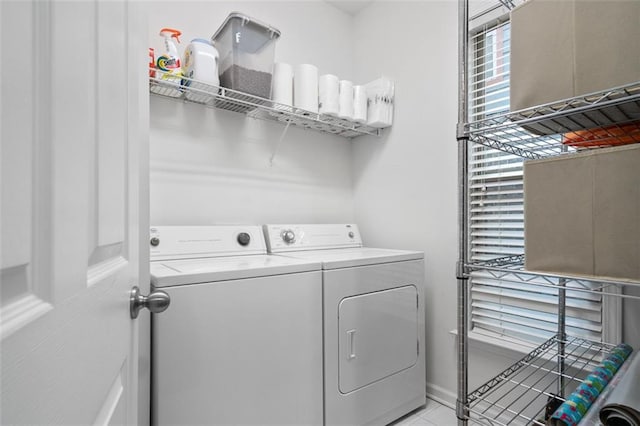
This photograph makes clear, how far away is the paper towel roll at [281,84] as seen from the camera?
1.94m

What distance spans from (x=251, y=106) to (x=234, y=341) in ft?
4.26

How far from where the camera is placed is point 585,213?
92 cm

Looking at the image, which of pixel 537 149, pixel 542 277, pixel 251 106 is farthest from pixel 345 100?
pixel 542 277

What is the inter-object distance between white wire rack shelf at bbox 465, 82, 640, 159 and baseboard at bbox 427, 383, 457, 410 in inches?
59.1

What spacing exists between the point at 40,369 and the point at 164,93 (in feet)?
5.86

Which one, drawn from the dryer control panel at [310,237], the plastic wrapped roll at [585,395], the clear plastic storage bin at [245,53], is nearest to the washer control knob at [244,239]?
the dryer control panel at [310,237]

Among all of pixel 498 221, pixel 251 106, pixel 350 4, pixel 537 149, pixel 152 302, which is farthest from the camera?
pixel 350 4

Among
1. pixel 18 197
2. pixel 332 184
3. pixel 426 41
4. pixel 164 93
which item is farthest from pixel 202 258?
pixel 426 41

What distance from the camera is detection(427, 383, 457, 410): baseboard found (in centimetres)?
202

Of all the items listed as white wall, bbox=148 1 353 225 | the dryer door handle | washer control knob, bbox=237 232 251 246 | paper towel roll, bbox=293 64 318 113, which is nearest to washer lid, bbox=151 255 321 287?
washer control knob, bbox=237 232 251 246

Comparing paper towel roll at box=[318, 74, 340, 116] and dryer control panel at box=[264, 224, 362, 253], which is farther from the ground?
paper towel roll at box=[318, 74, 340, 116]

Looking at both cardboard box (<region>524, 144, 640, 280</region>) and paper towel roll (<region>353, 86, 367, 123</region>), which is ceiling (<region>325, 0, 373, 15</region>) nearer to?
paper towel roll (<region>353, 86, 367, 123</region>)

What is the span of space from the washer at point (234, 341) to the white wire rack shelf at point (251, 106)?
72cm

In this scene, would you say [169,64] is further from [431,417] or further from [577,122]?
[431,417]
